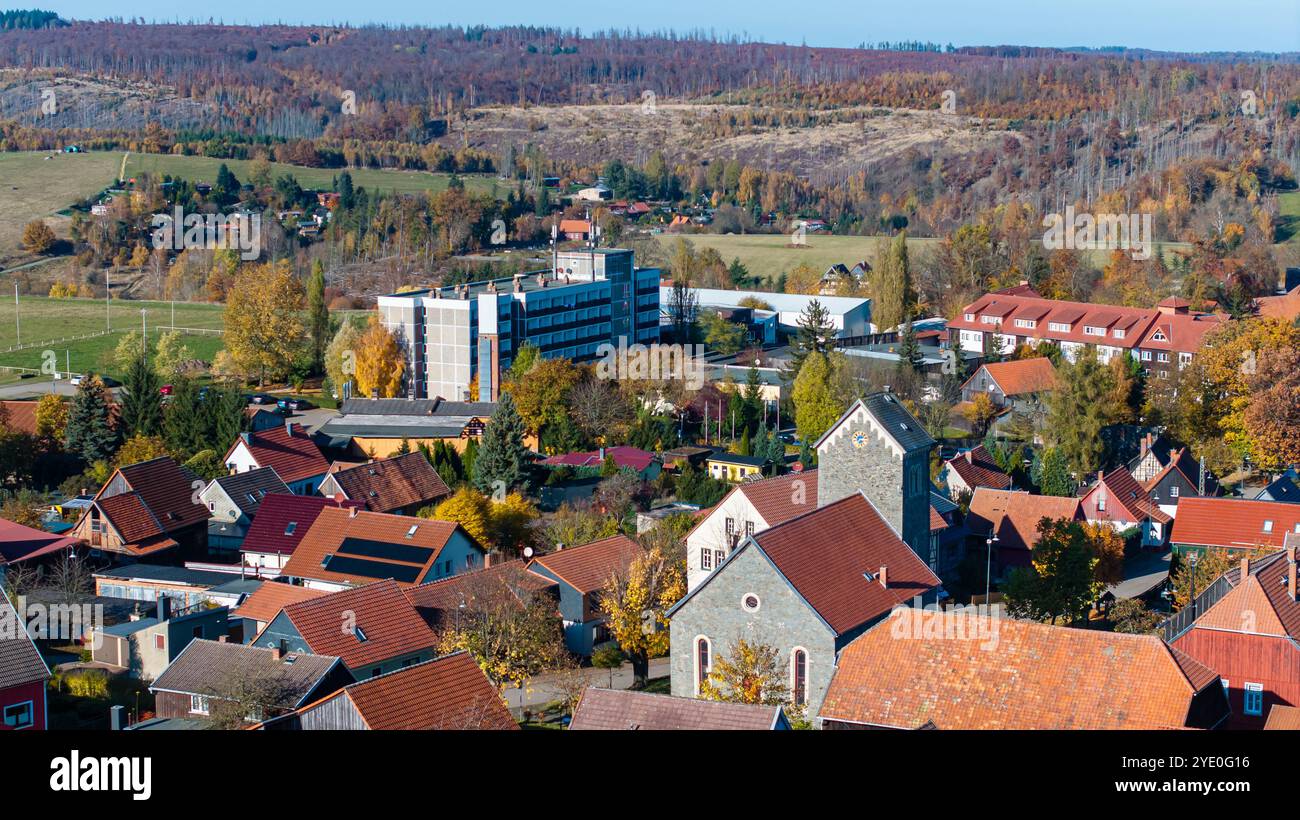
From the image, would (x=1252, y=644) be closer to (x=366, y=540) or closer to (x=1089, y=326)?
(x=366, y=540)

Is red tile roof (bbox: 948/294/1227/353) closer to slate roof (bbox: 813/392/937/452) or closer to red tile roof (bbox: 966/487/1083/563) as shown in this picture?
red tile roof (bbox: 966/487/1083/563)

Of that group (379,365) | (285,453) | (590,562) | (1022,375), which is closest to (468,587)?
(590,562)

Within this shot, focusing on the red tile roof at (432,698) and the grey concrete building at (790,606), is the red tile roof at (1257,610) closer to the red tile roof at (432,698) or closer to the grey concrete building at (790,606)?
the grey concrete building at (790,606)

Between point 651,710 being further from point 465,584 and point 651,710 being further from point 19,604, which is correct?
point 19,604

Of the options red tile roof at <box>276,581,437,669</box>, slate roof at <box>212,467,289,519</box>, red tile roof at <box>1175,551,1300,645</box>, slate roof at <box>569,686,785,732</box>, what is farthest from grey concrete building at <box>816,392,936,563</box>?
slate roof at <box>212,467,289,519</box>

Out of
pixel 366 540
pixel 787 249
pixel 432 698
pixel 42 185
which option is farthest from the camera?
pixel 42 185

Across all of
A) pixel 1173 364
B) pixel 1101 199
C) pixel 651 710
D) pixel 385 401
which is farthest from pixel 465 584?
pixel 1101 199

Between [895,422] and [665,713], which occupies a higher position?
[895,422]

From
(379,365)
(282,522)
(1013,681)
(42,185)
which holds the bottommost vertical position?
(282,522)
